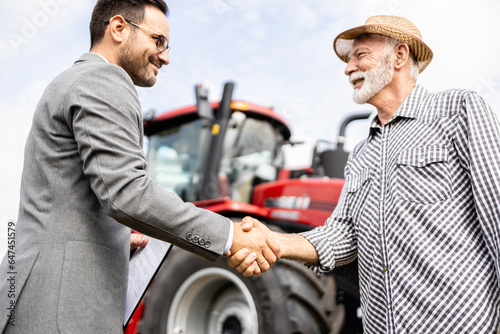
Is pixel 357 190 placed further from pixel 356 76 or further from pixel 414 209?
pixel 356 76

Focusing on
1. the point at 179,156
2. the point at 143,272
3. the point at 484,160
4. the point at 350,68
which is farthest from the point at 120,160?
the point at 179,156

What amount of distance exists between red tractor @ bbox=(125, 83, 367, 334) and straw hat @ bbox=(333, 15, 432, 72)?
4.94ft

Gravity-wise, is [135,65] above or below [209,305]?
above

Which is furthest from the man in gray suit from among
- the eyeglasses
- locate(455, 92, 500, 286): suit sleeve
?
locate(455, 92, 500, 286): suit sleeve

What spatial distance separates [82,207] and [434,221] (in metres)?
1.25

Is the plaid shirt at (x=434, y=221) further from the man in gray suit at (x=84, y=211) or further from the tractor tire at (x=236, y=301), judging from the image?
the tractor tire at (x=236, y=301)

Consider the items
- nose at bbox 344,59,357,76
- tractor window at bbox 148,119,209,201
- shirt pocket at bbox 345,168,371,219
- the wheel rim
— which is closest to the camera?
shirt pocket at bbox 345,168,371,219

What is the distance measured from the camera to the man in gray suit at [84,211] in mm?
1357

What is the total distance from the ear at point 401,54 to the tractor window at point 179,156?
2353mm

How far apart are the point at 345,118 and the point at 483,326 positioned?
272 cm

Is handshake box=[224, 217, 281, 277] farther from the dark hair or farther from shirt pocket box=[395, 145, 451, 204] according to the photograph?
the dark hair

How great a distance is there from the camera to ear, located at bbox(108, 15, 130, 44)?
1.75 meters

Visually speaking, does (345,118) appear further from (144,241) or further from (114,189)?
(114,189)

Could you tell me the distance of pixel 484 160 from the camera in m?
1.55
